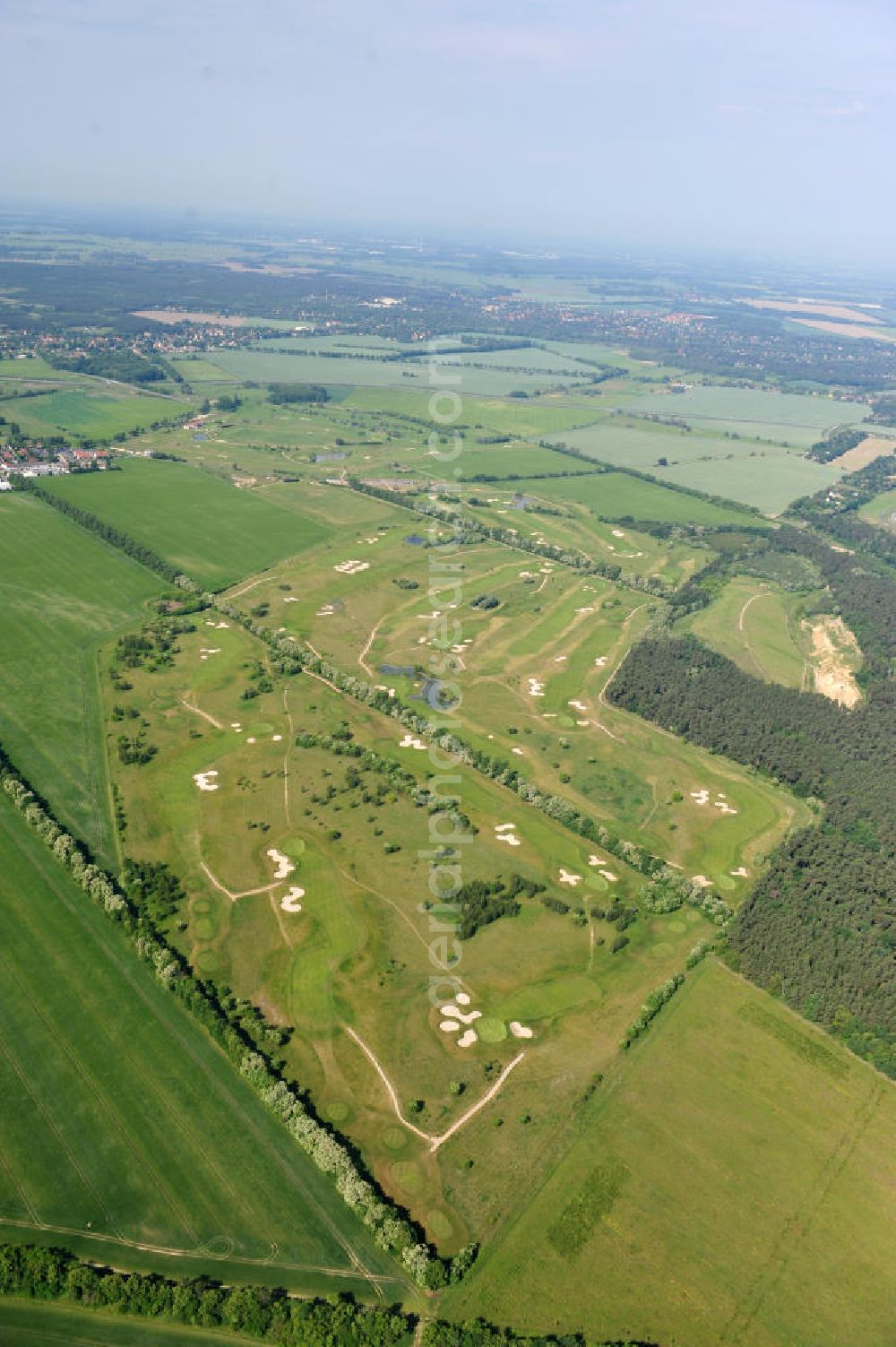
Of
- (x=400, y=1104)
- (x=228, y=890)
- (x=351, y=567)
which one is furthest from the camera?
(x=351, y=567)

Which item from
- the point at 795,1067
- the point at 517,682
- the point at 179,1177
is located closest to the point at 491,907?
the point at 795,1067

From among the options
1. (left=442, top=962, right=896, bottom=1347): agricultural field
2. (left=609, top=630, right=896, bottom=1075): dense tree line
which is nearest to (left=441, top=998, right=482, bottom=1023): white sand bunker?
(left=442, top=962, right=896, bottom=1347): agricultural field

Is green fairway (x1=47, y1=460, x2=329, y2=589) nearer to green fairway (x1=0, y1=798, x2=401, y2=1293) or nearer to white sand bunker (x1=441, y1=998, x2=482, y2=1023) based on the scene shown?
green fairway (x1=0, y1=798, x2=401, y2=1293)

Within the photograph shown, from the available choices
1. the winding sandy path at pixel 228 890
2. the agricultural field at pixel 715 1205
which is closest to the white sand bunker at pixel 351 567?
the winding sandy path at pixel 228 890

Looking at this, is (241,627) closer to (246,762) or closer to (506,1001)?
(246,762)

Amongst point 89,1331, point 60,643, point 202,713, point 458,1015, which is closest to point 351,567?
point 60,643

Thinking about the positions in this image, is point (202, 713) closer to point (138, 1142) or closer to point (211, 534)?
point (138, 1142)
